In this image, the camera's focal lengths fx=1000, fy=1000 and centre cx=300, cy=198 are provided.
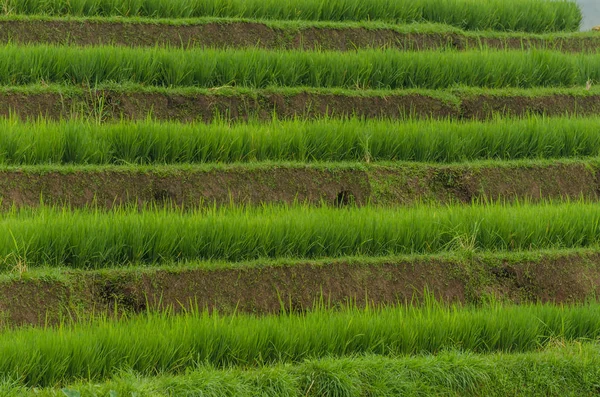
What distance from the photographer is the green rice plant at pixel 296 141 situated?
21.2ft

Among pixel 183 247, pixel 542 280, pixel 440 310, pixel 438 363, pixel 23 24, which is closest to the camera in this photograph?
pixel 438 363

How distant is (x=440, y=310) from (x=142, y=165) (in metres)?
2.25

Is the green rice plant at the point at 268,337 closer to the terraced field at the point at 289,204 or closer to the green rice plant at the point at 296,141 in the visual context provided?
the terraced field at the point at 289,204

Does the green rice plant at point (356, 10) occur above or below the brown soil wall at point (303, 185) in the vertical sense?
above

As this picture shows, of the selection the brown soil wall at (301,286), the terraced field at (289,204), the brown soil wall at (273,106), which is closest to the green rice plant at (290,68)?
the terraced field at (289,204)

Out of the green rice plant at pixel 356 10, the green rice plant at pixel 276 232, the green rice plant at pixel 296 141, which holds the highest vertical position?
the green rice plant at pixel 356 10

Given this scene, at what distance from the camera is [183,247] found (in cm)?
571

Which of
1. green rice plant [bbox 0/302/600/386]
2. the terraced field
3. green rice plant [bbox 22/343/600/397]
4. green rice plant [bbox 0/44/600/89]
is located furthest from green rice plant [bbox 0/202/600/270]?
green rice plant [bbox 0/44/600/89]

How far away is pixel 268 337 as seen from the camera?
484 centimetres

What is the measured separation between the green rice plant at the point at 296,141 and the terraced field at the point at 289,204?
2 centimetres

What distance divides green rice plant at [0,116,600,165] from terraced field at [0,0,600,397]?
0.02m

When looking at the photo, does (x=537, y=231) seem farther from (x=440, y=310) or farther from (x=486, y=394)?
(x=486, y=394)

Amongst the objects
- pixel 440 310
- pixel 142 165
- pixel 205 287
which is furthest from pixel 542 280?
pixel 142 165

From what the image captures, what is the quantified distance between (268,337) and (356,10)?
5197 millimetres
